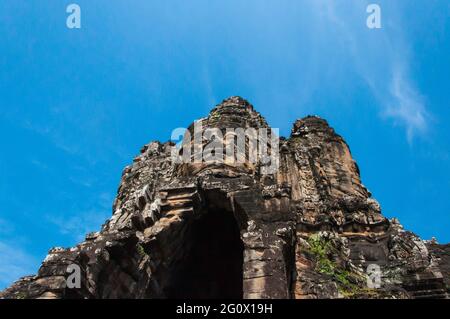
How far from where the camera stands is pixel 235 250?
68.1 feet

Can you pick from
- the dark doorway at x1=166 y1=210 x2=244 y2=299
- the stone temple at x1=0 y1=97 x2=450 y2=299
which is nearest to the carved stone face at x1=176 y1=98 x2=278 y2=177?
the stone temple at x1=0 y1=97 x2=450 y2=299

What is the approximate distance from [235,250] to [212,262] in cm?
125

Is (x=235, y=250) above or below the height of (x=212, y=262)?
above

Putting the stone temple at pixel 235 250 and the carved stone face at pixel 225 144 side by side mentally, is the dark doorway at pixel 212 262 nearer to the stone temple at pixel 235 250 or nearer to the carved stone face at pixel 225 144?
the stone temple at pixel 235 250

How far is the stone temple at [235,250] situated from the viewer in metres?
14.1

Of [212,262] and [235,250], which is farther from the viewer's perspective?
[235,250]

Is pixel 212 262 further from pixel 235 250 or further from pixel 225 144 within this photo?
pixel 225 144

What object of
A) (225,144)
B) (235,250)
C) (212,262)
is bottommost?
(212,262)

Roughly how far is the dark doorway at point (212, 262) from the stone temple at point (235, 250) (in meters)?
0.05

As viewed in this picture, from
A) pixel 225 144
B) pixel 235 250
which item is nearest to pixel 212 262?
pixel 235 250

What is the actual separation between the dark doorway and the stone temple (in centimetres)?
5
